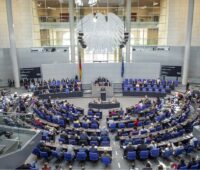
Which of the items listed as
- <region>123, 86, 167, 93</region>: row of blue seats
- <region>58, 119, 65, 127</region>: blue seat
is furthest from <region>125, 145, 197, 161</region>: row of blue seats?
<region>123, 86, 167, 93</region>: row of blue seats

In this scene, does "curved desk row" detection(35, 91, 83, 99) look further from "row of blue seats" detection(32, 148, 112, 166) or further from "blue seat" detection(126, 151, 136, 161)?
"blue seat" detection(126, 151, 136, 161)

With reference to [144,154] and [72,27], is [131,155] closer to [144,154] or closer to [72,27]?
[144,154]

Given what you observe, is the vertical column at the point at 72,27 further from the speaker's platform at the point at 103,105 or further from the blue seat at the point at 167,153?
the blue seat at the point at 167,153

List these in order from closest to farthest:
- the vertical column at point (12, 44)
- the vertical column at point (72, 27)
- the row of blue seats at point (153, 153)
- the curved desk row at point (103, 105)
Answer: the row of blue seats at point (153, 153) → the curved desk row at point (103, 105) → the vertical column at point (12, 44) → the vertical column at point (72, 27)

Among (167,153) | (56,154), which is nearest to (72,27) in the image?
(56,154)

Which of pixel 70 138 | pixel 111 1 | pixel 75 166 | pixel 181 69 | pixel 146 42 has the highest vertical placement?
pixel 111 1

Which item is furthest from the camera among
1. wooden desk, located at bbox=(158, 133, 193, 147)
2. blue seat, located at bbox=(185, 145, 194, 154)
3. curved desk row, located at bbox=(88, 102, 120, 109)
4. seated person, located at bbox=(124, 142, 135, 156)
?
curved desk row, located at bbox=(88, 102, 120, 109)

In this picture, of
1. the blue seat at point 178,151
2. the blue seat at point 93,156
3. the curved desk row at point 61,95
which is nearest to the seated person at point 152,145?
the blue seat at point 178,151

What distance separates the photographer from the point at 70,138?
14.2m

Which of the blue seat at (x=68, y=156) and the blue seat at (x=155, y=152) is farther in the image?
the blue seat at (x=155, y=152)

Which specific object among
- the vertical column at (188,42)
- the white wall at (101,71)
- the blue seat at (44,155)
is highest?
the vertical column at (188,42)

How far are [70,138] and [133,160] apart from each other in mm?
3682

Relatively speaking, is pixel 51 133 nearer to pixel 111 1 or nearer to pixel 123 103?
pixel 123 103

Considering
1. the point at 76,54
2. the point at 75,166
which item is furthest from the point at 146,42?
the point at 75,166
